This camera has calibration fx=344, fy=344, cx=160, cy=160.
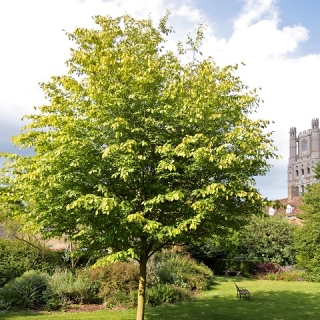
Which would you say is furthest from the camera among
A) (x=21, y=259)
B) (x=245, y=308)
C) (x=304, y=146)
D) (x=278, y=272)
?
(x=304, y=146)

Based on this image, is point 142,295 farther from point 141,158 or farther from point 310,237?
point 310,237

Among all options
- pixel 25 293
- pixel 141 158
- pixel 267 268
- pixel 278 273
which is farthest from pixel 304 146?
pixel 141 158

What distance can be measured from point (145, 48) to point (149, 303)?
10303 mm

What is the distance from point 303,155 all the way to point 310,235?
130m

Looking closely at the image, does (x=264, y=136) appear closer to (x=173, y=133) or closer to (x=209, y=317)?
(x=173, y=133)

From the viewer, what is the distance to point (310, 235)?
25.7 metres

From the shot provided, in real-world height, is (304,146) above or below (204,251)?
above

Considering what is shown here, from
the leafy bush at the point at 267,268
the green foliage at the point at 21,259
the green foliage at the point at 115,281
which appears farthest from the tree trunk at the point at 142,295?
the leafy bush at the point at 267,268

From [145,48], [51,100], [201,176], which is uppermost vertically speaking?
[145,48]

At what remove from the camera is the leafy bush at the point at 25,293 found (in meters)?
13.2

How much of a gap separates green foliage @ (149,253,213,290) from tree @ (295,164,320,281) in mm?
9351

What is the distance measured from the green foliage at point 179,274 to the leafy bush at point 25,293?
533 cm

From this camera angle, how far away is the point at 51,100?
32.0 feet

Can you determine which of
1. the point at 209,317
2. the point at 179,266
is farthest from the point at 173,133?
the point at 179,266
